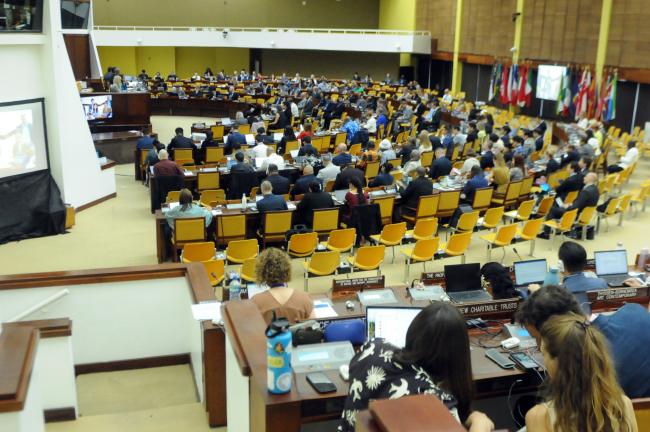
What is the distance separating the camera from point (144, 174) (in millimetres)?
14391

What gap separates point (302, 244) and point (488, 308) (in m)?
4.23

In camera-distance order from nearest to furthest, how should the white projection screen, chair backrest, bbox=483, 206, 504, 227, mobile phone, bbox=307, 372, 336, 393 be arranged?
1. mobile phone, bbox=307, 372, 336, 393
2. chair backrest, bbox=483, 206, 504, 227
3. the white projection screen

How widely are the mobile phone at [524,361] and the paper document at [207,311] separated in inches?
77.0

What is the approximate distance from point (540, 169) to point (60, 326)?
10221mm

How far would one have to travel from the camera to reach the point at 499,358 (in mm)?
3830

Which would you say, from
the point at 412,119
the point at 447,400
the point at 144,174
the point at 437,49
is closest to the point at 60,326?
the point at 447,400

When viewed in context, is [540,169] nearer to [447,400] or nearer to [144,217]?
[144,217]

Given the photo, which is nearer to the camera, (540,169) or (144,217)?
(144,217)

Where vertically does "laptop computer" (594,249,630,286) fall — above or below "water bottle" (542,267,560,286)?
below

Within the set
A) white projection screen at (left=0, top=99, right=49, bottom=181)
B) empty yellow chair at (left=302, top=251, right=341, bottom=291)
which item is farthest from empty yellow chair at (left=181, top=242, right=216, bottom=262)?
white projection screen at (left=0, top=99, right=49, bottom=181)

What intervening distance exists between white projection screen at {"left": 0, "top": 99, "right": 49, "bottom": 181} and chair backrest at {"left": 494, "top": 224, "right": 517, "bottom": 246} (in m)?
7.41

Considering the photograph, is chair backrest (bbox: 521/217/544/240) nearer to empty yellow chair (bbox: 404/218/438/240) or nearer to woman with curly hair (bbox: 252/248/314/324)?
empty yellow chair (bbox: 404/218/438/240)

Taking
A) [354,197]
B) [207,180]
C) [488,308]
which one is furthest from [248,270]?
[207,180]

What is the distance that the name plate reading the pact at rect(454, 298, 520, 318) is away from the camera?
459 cm
